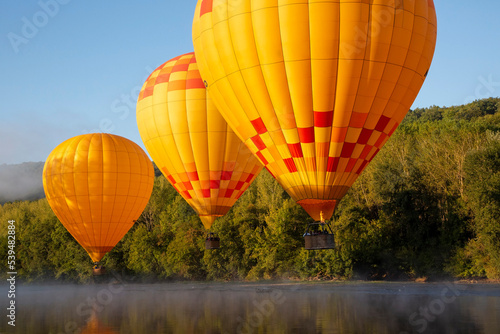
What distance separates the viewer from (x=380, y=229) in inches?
1313

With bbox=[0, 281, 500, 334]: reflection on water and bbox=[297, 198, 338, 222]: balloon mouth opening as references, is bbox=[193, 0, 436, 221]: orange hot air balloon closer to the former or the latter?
bbox=[297, 198, 338, 222]: balloon mouth opening

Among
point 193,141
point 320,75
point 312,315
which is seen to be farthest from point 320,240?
point 193,141

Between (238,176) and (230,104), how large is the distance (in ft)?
20.9

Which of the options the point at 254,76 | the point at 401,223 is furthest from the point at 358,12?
the point at 401,223

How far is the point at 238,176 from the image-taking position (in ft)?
71.1

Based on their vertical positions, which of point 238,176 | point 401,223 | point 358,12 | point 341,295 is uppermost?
point 358,12

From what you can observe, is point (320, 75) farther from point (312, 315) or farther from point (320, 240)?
point (312, 315)

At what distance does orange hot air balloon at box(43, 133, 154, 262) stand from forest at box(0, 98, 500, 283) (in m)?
12.7

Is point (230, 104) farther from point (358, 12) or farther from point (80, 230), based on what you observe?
point (80, 230)

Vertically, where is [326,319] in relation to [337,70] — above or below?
below

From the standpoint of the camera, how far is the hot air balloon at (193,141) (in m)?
20.9

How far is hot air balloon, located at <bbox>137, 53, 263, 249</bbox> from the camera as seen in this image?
823 inches

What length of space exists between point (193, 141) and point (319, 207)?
7.91 meters

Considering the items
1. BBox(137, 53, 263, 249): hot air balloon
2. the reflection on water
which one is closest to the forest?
the reflection on water
